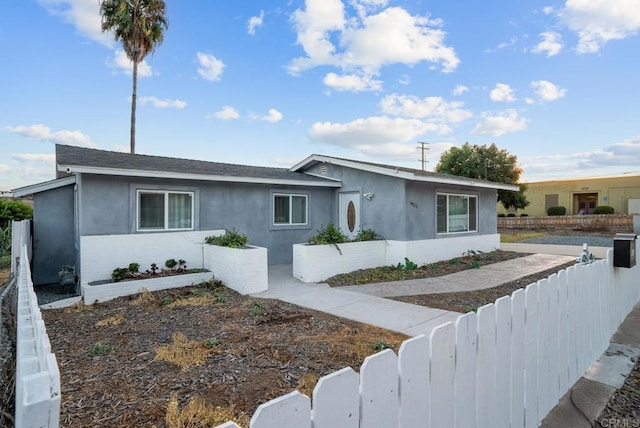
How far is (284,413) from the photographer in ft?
3.77

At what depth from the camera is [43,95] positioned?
1221cm

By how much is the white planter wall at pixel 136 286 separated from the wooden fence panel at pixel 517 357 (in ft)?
24.2

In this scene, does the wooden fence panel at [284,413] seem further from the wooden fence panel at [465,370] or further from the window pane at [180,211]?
the window pane at [180,211]

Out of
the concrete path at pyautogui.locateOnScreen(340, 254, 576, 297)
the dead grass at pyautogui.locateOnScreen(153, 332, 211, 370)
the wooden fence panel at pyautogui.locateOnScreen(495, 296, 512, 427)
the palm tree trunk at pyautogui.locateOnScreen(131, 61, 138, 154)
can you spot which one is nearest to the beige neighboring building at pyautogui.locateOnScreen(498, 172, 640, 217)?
the concrete path at pyautogui.locateOnScreen(340, 254, 576, 297)

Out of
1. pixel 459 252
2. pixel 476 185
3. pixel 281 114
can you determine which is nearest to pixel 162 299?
pixel 459 252

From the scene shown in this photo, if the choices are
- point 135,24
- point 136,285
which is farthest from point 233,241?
point 135,24

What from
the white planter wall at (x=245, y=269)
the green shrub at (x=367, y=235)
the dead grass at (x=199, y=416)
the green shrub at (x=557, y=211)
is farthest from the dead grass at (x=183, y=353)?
the green shrub at (x=557, y=211)

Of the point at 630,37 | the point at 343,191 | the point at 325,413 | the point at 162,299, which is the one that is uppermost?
Result: the point at 630,37

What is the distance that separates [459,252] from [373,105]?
8001mm

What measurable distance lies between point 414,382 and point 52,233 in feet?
38.7

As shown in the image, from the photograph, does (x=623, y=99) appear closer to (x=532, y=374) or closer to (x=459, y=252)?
(x=459, y=252)

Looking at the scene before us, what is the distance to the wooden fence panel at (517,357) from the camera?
2.41 meters

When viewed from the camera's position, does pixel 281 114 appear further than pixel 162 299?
Yes

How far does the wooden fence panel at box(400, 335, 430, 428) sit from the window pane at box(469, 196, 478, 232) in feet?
41.7
